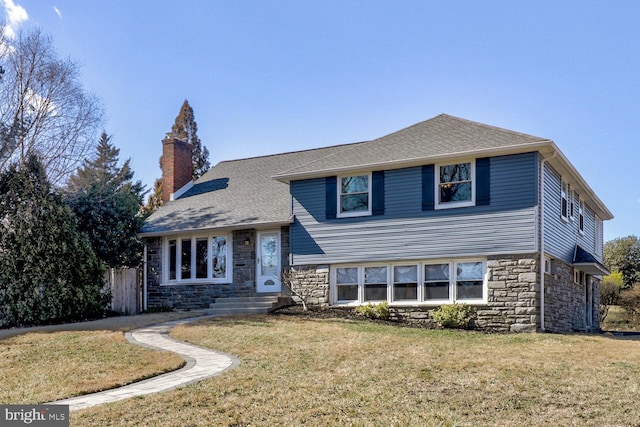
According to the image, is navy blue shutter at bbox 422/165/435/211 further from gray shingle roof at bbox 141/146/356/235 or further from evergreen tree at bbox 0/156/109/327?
evergreen tree at bbox 0/156/109/327

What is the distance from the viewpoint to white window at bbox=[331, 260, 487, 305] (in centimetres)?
1470

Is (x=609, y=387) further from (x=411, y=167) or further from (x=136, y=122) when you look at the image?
(x=136, y=122)

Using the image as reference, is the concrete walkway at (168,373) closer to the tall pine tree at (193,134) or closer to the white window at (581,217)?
the white window at (581,217)

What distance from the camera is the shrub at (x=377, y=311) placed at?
1525 cm

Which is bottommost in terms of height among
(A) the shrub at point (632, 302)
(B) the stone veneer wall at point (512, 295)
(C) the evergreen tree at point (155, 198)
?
(A) the shrub at point (632, 302)

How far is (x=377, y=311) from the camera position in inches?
601

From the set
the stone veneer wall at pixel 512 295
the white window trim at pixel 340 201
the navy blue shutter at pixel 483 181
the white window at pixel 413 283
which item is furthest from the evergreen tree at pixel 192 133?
the stone veneer wall at pixel 512 295

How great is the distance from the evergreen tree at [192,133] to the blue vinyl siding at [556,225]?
25.8 metres

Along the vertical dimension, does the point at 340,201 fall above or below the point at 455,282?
above

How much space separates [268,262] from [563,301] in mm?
8253

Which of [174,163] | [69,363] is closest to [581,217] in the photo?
[174,163]

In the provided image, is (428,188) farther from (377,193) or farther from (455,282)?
(455,282)

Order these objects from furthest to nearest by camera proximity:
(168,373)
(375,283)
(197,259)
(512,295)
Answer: (197,259) → (375,283) → (512,295) → (168,373)

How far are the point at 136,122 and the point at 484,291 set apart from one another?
1213cm
